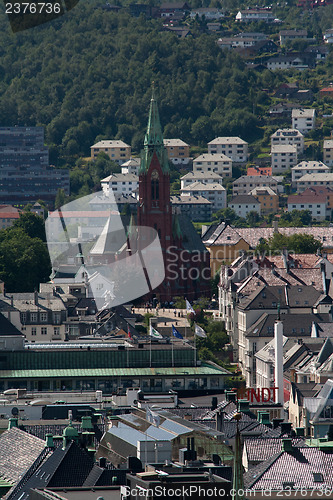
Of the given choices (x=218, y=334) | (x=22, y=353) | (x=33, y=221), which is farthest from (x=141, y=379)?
(x=33, y=221)

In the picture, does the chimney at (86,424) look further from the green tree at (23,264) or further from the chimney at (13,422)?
the green tree at (23,264)

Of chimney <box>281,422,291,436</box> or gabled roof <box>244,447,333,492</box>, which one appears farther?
chimney <box>281,422,291,436</box>

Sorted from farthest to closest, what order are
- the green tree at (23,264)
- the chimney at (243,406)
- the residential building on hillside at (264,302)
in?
the green tree at (23,264) < the residential building on hillside at (264,302) < the chimney at (243,406)

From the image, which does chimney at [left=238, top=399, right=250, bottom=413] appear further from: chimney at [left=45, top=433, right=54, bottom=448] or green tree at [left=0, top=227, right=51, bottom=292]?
green tree at [left=0, top=227, right=51, bottom=292]

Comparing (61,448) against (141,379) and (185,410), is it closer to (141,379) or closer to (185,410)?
(185,410)

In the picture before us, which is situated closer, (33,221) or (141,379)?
(141,379)

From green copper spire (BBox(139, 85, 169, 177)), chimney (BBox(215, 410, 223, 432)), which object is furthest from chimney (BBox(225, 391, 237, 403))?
green copper spire (BBox(139, 85, 169, 177))

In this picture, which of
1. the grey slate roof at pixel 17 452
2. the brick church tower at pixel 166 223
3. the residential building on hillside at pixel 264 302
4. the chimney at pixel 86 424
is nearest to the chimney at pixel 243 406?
the chimney at pixel 86 424

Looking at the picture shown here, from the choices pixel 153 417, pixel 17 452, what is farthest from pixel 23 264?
pixel 17 452
